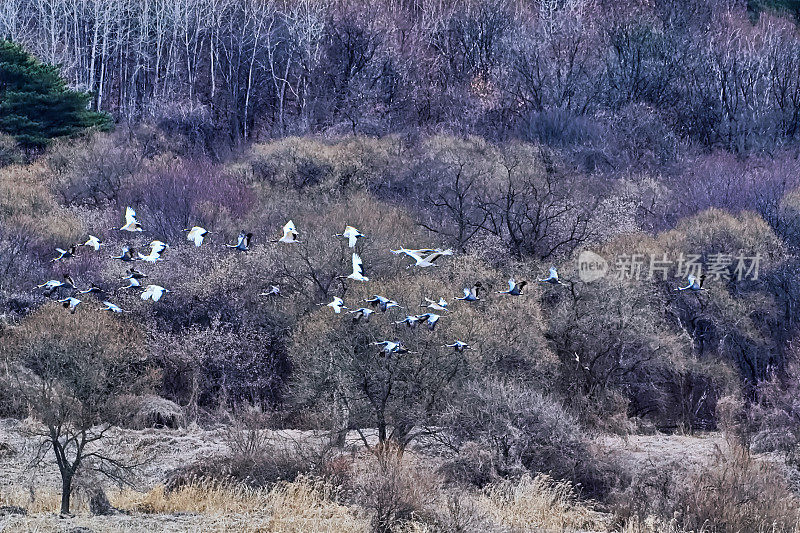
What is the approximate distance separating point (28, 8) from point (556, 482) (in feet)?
199

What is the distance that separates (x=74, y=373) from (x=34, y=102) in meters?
32.2

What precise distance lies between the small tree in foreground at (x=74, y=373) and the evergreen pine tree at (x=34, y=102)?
78.4 feet

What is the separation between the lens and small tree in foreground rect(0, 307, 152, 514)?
83.3ft

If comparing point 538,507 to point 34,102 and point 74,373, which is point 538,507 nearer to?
point 74,373

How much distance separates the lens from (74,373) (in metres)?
28.9

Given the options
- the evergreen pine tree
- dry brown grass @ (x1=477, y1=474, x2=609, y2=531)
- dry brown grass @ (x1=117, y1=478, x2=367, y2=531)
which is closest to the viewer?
dry brown grass @ (x1=117, y1=478, x2=367, y2=531)

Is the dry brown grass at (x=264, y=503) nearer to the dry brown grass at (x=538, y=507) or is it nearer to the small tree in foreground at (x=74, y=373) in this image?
the small tree in foreground at (x=74, y=373)

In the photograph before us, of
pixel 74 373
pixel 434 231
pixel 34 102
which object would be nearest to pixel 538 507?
pixel 74 373

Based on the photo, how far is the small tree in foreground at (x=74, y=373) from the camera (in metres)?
25.4

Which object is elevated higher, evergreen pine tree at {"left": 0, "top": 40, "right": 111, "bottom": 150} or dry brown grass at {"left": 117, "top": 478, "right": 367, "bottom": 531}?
evergreen pine tree at {"left": 0, "top": 40, "right": 111, "bottom": 150}

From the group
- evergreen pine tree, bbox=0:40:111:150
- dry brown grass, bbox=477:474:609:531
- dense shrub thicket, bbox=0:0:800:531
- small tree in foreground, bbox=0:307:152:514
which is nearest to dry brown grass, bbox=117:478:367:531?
dense shrub thicket, bbox=0:0:800:531

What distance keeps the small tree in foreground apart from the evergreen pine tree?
78.4 feet

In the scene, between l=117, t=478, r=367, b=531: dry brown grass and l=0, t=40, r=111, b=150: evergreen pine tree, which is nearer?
l=117, t=478, r=367, b=531: dry brown grass

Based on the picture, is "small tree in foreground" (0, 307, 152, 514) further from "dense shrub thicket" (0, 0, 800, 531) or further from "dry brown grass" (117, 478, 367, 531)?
"dry brown grass" (117, 478, 367, 531)
